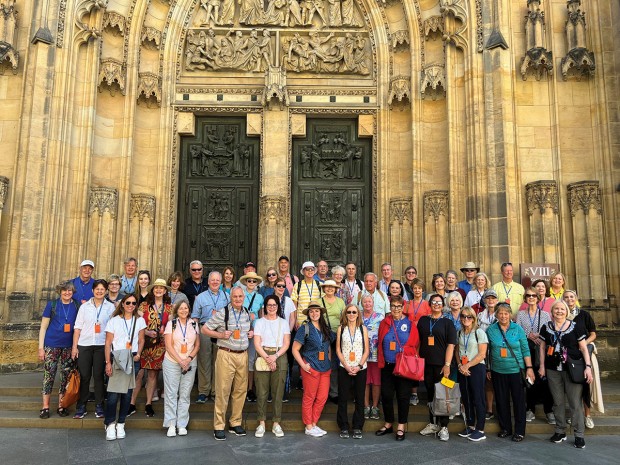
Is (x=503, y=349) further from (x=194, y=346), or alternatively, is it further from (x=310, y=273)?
(x=194, y=346)

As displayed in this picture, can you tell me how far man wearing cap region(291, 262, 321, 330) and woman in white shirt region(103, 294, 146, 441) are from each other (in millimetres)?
2058

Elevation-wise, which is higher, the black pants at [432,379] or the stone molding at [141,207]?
the stone molding at [141,207]

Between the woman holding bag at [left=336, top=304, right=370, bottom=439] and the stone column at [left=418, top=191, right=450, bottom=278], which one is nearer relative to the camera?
the woman holding bag at [left=336, top=304, right=370, bottom=439]

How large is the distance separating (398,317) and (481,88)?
6.41 m

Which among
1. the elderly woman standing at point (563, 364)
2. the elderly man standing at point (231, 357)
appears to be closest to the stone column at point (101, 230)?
the elderly man standing at point (231, 357)

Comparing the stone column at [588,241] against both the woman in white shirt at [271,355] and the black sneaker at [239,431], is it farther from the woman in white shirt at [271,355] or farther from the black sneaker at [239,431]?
the black sneaker at [239,431]

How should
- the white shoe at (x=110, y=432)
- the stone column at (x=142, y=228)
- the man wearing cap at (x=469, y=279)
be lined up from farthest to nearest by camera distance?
the stone column at (x=142, y=228) → the man wearing cap at (x=469, y=279) → the white shoe at (x=110, y=432)

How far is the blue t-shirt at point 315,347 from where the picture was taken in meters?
6.24

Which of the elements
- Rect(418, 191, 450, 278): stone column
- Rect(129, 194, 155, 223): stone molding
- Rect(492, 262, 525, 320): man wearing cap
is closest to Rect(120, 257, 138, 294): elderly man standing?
Rect(129, 194, 155, 223): stone molding

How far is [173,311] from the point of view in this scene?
6.36 m

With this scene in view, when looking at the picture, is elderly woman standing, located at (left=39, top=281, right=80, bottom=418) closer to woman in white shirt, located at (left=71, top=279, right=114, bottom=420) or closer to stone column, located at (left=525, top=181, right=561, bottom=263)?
woman in white shirt, located at (left=71, top=279, right=114, bottom=420)

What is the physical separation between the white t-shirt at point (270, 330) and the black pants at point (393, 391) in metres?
1.38

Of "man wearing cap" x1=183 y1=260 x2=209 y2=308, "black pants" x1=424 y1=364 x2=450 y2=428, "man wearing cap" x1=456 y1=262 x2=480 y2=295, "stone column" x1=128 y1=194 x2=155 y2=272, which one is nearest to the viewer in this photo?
"black pants" x1=424 y1=364 x2=450 y2=428

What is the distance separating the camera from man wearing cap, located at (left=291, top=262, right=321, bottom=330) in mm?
6871
